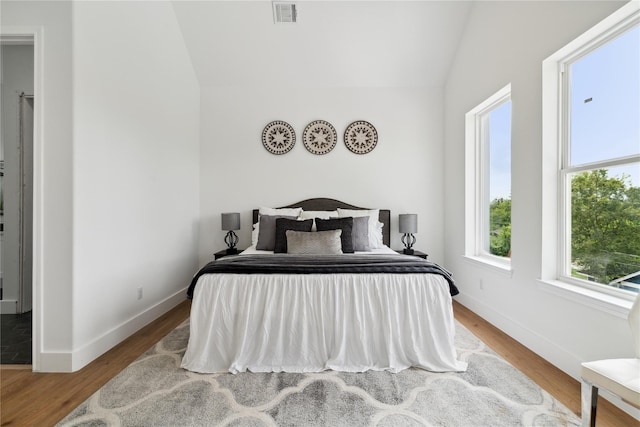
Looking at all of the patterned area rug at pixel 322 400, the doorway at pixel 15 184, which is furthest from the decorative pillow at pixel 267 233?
the doorway at pixel 15 184

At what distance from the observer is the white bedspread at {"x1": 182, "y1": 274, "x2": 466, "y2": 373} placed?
1.98 meters

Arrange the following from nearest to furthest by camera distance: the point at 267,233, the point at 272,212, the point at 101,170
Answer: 1. the point at 101,170
2. the point at 267,233
3. the point at 272,212

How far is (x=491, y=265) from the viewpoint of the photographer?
2838 millimetres

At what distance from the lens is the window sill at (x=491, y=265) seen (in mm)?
2623

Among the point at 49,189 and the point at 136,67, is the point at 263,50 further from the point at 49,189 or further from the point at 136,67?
the point at 49,189

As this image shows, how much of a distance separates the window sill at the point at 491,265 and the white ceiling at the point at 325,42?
2.39 m

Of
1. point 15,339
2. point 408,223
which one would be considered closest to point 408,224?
point 408,223

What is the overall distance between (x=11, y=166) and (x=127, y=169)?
156 centimetres

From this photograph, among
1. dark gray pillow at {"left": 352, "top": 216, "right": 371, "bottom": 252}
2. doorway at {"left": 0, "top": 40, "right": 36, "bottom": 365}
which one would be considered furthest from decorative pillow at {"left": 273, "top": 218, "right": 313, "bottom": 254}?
doorway at {"left": 0, "top": 40, "right": 36, "bottom": 365}

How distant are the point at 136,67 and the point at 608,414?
13.8 ft

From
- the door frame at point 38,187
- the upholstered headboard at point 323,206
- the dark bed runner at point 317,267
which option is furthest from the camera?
the upholstered headboard at point 323,206

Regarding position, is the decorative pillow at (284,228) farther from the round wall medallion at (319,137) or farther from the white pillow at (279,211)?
the round wall medallion at (319,137)

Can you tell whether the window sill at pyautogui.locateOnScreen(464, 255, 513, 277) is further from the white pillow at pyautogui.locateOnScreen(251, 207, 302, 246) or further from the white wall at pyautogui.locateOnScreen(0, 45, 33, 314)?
the white wall at pyautogui.locateOnScreen(0, 45, 33, 314)

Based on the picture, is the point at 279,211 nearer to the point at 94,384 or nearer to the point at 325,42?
the point at 325,42
